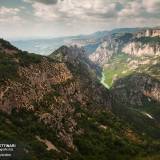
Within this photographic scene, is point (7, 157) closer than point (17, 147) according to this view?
Yes

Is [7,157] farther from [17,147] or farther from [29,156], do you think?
[29,156]

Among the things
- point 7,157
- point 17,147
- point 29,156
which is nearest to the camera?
point 7,157

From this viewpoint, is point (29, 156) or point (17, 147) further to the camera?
point (29, 156)

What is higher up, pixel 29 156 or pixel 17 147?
pixel 17 147

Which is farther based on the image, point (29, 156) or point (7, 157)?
point (29, 156)

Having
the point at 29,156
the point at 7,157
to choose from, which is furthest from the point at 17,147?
Result: the point at 29,156

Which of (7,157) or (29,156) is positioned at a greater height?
(7,157)

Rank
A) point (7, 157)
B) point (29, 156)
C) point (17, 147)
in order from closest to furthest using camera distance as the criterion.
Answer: point (7, 157) → point (17, 147) → point (29, 156)
